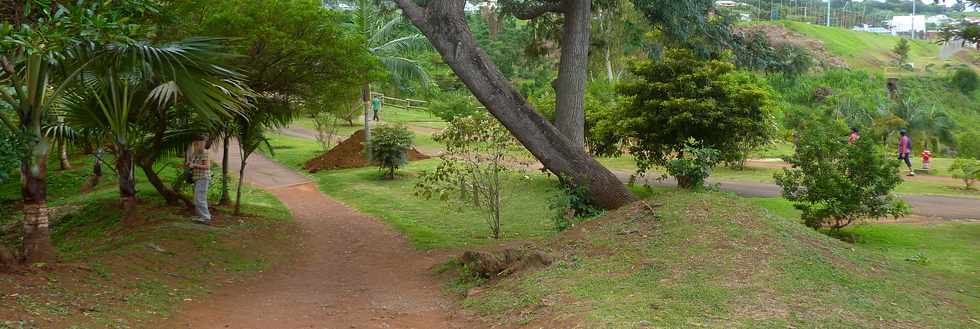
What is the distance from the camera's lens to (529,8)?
1376cm

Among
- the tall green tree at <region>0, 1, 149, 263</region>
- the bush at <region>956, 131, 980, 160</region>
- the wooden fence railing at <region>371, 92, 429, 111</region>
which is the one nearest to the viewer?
the tall green tree at <region>0, 1, 149, 263</region>

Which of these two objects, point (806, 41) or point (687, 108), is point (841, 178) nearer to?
point (687, 108)

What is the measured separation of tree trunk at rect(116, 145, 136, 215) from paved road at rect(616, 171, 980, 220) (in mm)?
8928

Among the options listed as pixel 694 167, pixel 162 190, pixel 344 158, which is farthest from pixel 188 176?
pixel 344 158

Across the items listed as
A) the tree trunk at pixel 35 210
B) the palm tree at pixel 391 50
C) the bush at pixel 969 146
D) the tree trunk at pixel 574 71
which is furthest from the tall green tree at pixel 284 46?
the bush at pixel 969 146

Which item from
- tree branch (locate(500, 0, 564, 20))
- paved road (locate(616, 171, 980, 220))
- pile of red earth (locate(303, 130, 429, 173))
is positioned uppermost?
tree branch (locate(500, 0, 564, 20))

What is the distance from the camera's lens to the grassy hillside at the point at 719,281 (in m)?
6.27

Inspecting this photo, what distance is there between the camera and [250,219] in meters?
13.2

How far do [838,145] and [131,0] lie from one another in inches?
378

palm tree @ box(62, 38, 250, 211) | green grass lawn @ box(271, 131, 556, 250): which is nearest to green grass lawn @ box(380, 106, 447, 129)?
green grass lawn @ box(271, 131, 556, 250)

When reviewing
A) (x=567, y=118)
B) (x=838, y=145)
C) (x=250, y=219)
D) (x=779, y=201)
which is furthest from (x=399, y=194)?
(x=838, y=145)

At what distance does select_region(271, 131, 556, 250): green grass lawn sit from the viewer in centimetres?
1306

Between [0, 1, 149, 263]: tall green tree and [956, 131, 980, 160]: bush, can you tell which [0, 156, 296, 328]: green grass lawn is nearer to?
[0, 1, 149, 263]: tall green tree

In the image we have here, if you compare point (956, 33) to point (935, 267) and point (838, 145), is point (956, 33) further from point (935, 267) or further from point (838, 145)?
point (935, 267)
